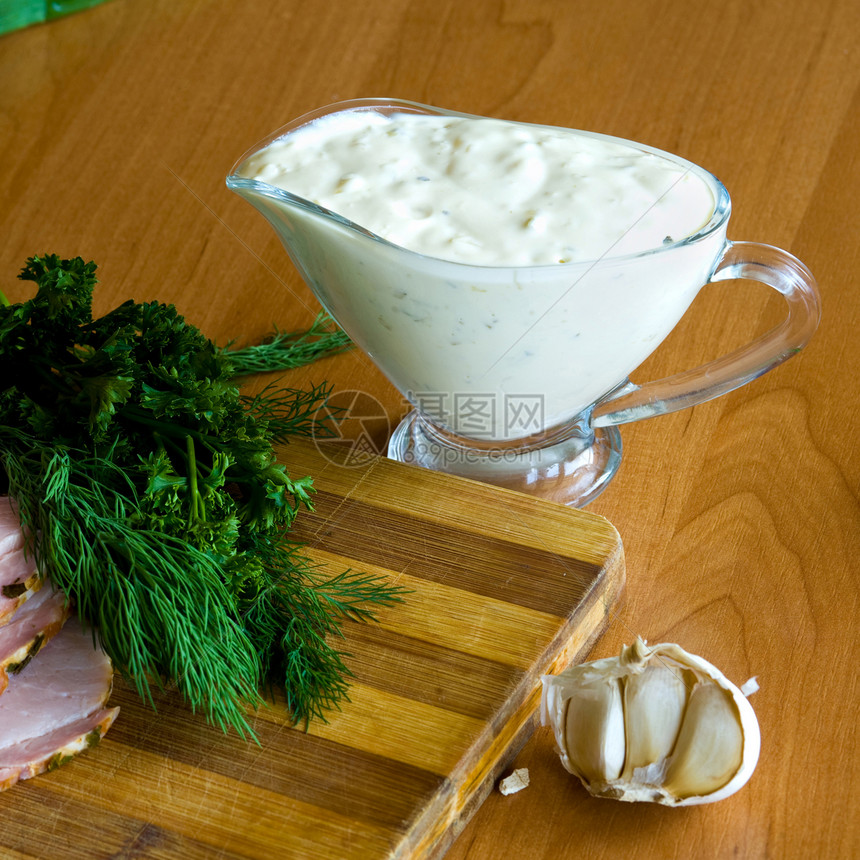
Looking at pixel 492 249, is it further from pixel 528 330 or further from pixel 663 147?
pixel 663 147

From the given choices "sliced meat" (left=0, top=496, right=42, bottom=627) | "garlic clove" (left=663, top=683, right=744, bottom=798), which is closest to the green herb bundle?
"sliced meat" (left=0, top=496, right=42, bottom=627)

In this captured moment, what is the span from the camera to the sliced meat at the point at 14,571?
39.5 inches

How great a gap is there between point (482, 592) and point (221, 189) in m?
0.97

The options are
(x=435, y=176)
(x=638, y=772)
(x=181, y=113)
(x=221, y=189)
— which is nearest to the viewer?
(x=638, y=772)

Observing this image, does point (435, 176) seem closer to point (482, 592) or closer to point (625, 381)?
point (625, 381)

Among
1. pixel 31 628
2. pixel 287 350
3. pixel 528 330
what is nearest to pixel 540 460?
pixel 528 330

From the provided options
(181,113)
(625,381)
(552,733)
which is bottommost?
(552,733)

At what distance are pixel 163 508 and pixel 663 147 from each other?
1.16 metres

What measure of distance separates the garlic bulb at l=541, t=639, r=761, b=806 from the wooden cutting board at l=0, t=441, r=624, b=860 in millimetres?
83

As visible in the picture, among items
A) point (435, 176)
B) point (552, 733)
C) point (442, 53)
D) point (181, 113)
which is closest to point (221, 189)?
point (181, 113)

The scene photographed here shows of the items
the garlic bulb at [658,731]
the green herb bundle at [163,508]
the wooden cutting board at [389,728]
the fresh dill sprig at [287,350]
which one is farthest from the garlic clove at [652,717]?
the fresh dill sprig at [287,350]

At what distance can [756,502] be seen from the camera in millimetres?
1228

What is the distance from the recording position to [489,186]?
1126 millimetres

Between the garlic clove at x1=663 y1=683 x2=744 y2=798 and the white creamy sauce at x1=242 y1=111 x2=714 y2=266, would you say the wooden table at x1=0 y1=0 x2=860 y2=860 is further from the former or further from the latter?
the white creamy sauce at x1=242 y1=111 x2=714 y2=266
